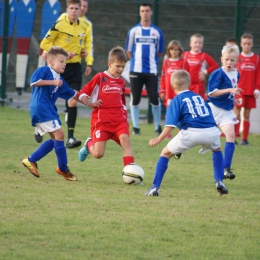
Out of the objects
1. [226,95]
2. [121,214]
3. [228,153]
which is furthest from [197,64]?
[121,214]

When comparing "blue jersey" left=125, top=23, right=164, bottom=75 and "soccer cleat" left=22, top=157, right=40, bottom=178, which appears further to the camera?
"blue jersey" left=125, top=23, right=164, bottom=75

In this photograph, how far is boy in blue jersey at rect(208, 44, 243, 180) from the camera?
7.86 m

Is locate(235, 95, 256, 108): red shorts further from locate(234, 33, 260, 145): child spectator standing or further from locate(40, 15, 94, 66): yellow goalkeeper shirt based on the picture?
locate(40, 15, 94, 66): yellow goalkeeper shirt

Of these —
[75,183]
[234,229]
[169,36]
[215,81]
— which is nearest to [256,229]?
[234,229]

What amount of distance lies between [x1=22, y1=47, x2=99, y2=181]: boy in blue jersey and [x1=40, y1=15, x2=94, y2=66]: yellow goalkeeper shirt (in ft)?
8.37

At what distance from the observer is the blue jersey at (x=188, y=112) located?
6.56m

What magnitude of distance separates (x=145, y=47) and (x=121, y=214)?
6.80 metres

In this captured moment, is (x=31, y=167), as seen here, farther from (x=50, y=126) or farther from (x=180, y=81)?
(x=180, y=81)

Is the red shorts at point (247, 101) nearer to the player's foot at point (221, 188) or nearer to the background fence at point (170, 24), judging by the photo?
the player's foot at point (221, 188)

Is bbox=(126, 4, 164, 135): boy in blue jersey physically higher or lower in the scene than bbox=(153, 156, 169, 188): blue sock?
higher

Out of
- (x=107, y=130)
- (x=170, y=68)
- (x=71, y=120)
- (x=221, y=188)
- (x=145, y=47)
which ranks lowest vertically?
(x=221, y=188)

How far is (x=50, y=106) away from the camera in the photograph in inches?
291

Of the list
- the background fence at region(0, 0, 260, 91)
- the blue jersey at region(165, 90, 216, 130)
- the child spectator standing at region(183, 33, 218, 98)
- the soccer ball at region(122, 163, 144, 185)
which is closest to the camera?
the blue jersey at region(165, 90, 216, 130)

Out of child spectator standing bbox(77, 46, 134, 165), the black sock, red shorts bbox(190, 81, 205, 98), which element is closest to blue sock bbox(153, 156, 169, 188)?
child spectator standing bbox(77, 46, 134, 165)
